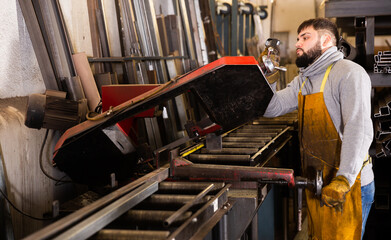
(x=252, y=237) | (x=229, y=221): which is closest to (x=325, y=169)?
(x=252, y=237)

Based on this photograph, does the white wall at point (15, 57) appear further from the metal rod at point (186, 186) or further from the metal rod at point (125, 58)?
the metal rod at point (186, 186)

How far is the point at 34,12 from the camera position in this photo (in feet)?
7.04

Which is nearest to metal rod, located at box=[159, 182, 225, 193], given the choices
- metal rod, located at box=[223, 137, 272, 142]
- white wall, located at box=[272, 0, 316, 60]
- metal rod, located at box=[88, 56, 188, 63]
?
metal rod, located at box=[223, 137, 272, 142]

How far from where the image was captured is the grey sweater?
1.73 meters

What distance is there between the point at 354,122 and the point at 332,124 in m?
0.22

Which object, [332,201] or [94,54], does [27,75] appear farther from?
[332,201]

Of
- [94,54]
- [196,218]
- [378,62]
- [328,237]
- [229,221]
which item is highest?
[94,54]

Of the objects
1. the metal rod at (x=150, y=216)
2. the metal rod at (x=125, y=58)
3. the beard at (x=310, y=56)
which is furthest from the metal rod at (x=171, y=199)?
the metal rod at (x=125, y=58)

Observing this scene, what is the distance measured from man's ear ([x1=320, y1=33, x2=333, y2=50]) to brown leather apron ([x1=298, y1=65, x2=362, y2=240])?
0.17m

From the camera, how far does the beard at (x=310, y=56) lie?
2.12 metres

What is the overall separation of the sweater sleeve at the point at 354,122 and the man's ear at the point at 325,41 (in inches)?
11.4

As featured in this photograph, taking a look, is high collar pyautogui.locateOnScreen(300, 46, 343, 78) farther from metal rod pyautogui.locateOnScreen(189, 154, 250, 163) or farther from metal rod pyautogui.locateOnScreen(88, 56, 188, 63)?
metal rod pyautogui.locateOnScreen(88, 56, 188, 63)

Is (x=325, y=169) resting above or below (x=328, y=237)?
above

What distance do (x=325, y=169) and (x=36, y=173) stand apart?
1.60 m
